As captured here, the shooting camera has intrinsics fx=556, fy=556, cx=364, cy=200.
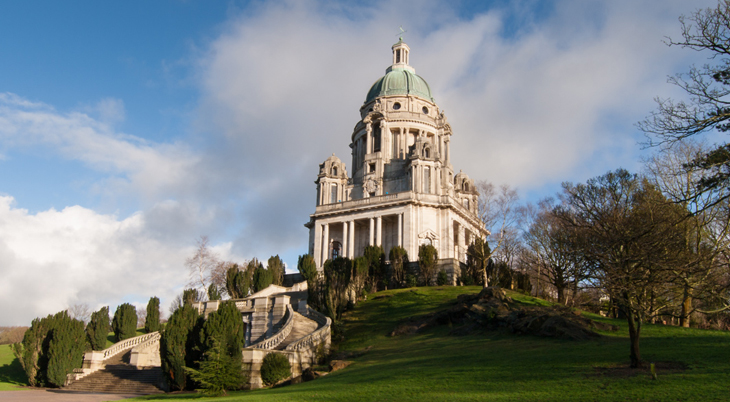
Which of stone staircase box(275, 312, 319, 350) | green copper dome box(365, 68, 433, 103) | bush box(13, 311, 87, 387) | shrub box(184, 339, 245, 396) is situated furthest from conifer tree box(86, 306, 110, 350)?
green copper dome box(365, 68, 433, 103)

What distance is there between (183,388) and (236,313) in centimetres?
426

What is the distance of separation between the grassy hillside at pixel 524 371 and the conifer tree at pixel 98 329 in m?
17.4

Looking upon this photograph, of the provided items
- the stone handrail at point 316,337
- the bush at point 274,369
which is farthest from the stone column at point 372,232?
the bush at point 274,369

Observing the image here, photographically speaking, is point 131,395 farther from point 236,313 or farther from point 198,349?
point 236,313

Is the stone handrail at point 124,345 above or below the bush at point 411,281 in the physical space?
below

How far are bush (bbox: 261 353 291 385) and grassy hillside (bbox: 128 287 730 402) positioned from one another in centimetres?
185

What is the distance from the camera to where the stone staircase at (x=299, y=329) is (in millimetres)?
29372

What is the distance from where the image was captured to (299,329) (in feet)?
104

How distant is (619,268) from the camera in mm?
17844

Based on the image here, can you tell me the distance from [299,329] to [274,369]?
729cm

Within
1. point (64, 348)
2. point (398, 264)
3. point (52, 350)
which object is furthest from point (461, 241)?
point (52, 350)

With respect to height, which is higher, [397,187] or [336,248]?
[397,187]

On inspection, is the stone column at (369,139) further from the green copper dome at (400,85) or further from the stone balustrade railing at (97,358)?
the stone balustrade railing at (97,358)

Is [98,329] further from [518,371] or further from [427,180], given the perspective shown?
[427,180]
